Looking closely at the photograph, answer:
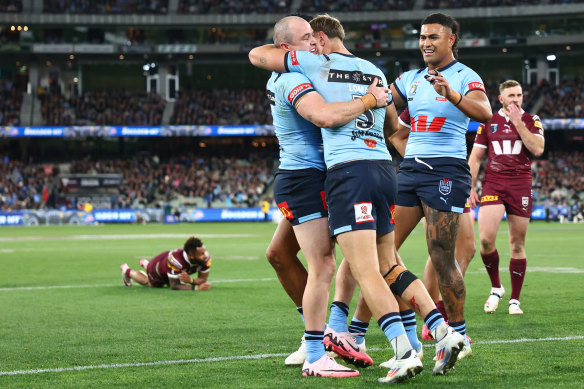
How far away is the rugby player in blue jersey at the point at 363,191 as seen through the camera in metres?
5.12

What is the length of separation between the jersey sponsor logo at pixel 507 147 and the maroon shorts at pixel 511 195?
33 cm

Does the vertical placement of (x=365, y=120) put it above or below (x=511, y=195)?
above

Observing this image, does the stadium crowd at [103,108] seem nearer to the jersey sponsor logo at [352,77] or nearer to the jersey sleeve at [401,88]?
the jersey sleeve at [401,88]

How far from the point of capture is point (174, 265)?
11719 millimetres

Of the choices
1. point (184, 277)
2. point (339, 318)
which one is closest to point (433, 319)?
point (339, 318)

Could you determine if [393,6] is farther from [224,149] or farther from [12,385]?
[12,385]

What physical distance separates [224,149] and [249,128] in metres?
4.08

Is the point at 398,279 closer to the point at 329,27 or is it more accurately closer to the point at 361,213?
the point at 361,213

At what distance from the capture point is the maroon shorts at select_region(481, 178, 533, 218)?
9.06 m

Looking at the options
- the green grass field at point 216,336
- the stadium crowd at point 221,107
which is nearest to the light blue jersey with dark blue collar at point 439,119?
the green grass field at point 216,336

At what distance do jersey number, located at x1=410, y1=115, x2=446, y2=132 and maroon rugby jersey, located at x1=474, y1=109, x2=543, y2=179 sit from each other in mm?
2747

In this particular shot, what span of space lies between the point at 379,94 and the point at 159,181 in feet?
165

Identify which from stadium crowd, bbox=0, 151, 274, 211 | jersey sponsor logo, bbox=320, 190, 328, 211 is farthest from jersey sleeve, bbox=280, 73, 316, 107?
stadium crowd, bbox=0, 151, 274, 211

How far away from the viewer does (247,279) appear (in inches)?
A: 522
